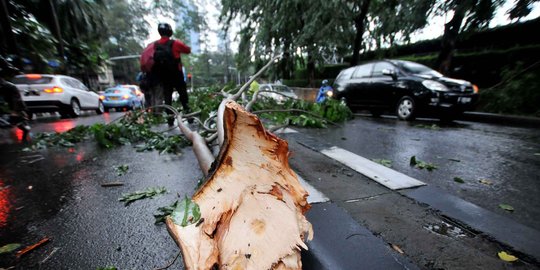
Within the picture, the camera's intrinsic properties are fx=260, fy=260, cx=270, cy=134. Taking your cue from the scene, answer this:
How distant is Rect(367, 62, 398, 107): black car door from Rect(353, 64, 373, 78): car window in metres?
0.22

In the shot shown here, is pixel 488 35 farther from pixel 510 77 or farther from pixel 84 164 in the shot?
pixel 84 164

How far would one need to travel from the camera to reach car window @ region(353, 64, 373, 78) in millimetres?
8234

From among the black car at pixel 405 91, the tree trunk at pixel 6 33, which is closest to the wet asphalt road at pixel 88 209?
the tree trunk at pixel 6 33

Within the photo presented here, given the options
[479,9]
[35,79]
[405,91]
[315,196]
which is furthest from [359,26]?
[35,79]

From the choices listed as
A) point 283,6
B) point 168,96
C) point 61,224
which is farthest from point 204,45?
point 61,224

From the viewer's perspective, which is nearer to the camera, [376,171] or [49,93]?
[376,171]

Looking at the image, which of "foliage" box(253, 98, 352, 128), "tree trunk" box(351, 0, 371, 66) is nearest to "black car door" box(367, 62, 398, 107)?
"foliage" box(253, 98, 352, 128)

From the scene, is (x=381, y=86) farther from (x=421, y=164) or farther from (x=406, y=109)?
(x=421, y=164)

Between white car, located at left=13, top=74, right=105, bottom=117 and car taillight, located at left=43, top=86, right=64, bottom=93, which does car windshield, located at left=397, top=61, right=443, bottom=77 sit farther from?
car taillight, located at left=43, top=86, right=64, bottom=93

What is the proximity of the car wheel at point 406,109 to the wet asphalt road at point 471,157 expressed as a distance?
132 centimetres

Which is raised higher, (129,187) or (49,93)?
(49,93)

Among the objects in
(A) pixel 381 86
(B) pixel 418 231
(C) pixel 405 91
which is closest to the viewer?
(B) pixel 418 231

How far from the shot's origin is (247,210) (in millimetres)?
1230

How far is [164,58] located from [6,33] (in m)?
2.27
